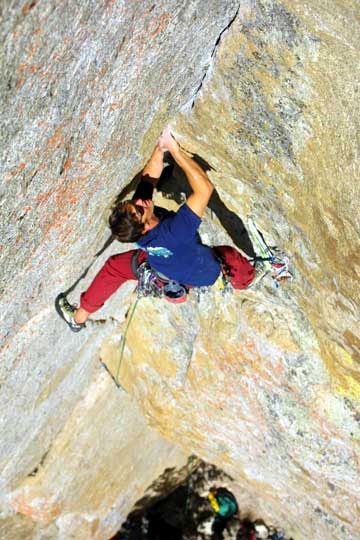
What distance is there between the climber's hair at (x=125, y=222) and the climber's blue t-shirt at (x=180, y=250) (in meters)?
0.23

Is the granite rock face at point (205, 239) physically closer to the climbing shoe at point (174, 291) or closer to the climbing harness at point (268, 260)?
the climbing harness at point (268, 260)

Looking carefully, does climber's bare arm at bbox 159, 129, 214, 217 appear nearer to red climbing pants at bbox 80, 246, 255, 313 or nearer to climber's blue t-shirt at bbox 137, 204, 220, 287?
climber's blue t-shirt at bbox 137, 204, 220, 287

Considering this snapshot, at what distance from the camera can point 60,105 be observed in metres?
3.07

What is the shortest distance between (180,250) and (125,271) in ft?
2.62

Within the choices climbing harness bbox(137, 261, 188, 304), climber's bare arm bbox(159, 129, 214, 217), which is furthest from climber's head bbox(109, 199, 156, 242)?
climbing harness bbox(137, 261, 188, 304)

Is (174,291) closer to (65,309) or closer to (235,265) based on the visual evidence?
(235,265)

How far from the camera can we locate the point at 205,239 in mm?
5758

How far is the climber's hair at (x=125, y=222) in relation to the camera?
4.19 metres

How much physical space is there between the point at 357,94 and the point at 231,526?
9477 millimetres

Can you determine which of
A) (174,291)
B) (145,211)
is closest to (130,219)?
(145,211)

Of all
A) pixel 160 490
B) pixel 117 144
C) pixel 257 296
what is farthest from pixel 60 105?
pixel 160 490

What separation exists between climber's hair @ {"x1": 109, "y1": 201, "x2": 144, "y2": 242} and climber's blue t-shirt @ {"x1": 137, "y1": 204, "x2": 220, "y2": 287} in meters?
0.23

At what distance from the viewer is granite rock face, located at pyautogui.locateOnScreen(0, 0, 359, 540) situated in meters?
3.21

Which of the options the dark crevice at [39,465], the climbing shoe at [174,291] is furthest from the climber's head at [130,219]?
the dark crevice at [39,465]
